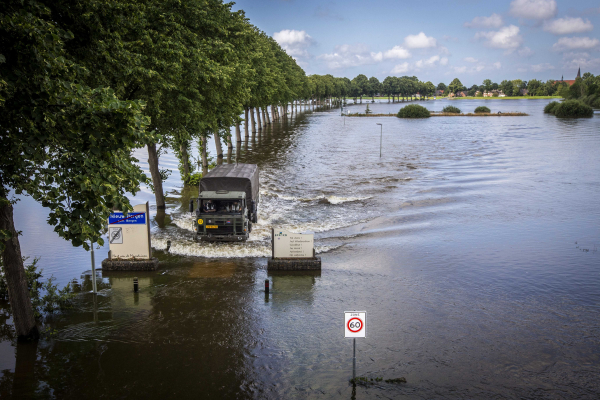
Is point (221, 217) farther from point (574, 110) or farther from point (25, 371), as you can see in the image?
point (574, 110)

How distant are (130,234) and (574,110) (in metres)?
141

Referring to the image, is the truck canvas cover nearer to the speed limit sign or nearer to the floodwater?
the floodwater

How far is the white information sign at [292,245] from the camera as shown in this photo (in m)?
20.0

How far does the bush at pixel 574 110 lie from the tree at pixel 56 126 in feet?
473

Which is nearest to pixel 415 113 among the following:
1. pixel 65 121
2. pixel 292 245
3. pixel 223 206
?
pixel 223 206

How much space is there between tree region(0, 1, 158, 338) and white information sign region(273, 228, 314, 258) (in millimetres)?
9558

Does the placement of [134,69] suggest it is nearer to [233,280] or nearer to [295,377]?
[233,280]

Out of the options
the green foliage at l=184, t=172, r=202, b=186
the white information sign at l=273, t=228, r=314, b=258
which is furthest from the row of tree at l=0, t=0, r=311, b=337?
the green foliage at l=184, t=172, r=202, b=186

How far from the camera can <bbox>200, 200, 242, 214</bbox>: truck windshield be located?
2327cm

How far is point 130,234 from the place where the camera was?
64.4ft

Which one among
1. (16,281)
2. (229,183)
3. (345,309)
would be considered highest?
(229,183)

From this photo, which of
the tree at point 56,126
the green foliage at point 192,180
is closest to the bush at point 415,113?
the green foliage at point 192,180

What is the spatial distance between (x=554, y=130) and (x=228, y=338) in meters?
98.8

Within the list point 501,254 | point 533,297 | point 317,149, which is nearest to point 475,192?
point 501,254
